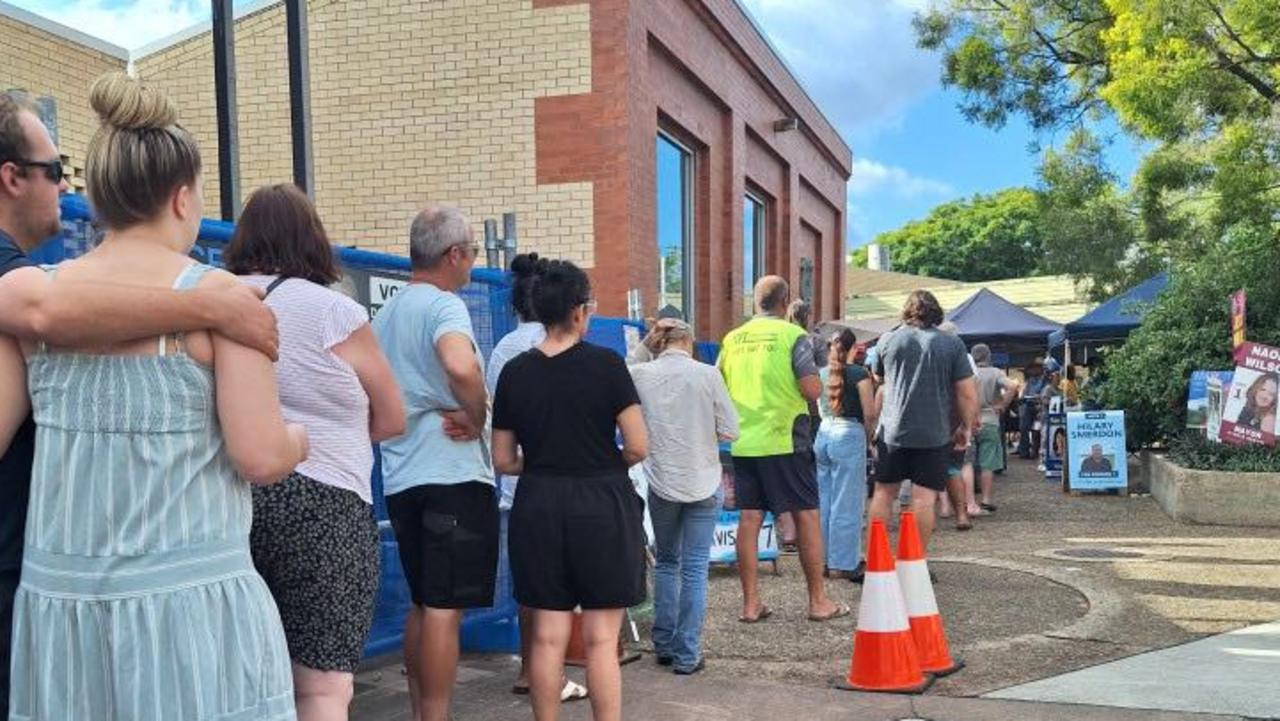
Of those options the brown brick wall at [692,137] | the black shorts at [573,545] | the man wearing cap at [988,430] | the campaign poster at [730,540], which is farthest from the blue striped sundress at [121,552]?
the man wearing cap at [988,430]

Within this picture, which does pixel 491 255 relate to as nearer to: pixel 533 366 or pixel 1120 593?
pixel 533 366

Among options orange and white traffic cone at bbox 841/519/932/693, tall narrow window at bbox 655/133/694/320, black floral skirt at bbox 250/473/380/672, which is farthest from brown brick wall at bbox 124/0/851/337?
black floral skirt at bbox 250/473/380/672

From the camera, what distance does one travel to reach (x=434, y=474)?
12.6 feet

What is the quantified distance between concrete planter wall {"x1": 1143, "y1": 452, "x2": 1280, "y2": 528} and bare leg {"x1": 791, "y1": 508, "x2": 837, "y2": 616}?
540 centimetres

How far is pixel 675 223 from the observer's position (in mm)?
13703

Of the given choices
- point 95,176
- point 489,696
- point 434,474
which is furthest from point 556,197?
point 95,176

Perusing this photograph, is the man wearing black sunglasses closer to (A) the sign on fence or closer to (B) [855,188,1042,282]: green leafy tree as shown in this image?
(A) the sign on fence

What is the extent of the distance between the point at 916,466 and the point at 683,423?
224 cm

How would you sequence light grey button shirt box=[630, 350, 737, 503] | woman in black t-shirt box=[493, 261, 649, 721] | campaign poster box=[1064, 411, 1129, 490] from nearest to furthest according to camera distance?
woman in black t-shirt box=[493, 261, 649, 721] → light grey button shirt box=[630, 350, 737, 503] → campaign poster box=[1064, 411, 1129, 490]

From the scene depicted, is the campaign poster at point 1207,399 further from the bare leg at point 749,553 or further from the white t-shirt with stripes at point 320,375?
the white t-shirt with stripes at point 320,375

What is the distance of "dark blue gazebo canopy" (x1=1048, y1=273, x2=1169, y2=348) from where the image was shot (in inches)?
617

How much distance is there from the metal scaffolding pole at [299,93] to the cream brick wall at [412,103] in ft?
17.9

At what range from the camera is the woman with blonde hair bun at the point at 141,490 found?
1976mm

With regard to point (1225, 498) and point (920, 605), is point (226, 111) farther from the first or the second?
point (1225, 498)
